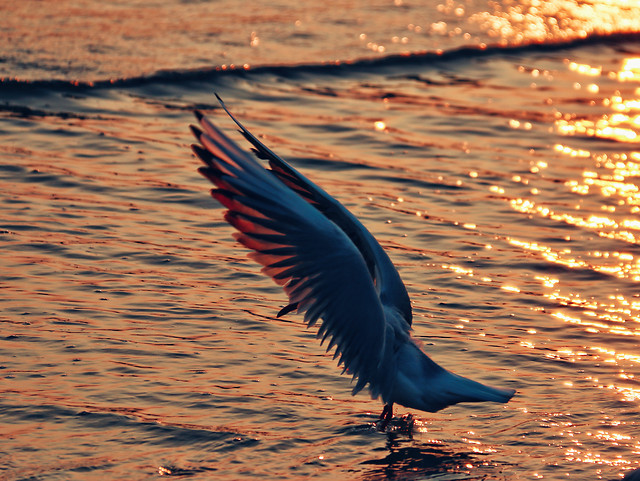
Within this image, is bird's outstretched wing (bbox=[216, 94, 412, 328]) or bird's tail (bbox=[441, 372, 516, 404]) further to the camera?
bird's outstretched wing (bbox=[216, 94, 412, 328])

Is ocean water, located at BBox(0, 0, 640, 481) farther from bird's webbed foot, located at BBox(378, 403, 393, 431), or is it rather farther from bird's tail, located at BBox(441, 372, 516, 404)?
bird's tail, located at BBox(441, 372, 516, 404)

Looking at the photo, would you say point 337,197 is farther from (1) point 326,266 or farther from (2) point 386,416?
(1) point 326,266

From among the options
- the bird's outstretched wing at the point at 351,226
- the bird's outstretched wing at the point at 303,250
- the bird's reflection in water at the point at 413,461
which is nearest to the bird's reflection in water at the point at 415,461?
the bird's reflection in water at the point at 413,461

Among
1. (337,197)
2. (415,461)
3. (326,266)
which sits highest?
(326,266)

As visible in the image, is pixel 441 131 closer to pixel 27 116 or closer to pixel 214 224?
pixel 214 224

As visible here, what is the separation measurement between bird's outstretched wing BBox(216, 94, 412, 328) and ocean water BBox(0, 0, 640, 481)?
574mm

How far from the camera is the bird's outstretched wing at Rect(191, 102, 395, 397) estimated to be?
4168 mm

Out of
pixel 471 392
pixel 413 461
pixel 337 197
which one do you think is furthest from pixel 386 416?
pixel 337 197

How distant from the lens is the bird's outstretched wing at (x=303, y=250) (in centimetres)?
417

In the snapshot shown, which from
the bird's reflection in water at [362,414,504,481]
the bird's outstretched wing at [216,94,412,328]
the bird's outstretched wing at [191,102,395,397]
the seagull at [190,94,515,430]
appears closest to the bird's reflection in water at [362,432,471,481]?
the bird's reflection in water at [362,414,504,481]

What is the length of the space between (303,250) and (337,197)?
296cm

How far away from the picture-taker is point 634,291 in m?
6.17

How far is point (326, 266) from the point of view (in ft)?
14.0

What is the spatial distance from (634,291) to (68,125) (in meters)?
4.35
